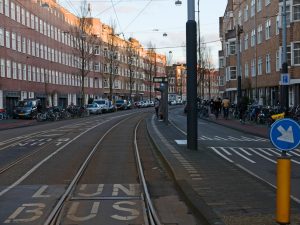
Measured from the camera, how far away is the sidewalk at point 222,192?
7.56 metres

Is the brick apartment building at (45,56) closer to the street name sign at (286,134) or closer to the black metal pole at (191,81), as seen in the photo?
the black metal pole at (191,81)

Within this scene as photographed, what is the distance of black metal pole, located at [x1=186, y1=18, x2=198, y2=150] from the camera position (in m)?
17.3

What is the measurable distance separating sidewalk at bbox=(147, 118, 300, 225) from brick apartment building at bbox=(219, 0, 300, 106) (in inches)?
1011

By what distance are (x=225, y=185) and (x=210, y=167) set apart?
106 inches

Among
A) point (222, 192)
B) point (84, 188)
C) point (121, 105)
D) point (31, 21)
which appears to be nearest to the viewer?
point (222, 192)

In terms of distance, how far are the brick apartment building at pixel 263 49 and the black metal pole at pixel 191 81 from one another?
22677 millimetres

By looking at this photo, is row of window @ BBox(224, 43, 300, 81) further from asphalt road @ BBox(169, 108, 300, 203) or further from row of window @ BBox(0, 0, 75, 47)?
row of window @ BBox(0, 0, 75, 47)

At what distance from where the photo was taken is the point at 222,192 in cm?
973

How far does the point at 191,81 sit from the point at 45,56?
58.7 metres

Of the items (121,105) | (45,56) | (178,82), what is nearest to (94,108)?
(45,56)

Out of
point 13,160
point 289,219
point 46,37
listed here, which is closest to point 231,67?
point 46,37

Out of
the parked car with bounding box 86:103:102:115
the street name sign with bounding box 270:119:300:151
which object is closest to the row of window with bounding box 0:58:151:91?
the parked car with bounding box 86:103:102:115

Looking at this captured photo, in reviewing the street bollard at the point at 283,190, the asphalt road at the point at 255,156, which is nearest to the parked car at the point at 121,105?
the asphalt road at the point at 255,156

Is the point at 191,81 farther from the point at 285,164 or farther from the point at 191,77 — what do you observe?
the point at 285,164
